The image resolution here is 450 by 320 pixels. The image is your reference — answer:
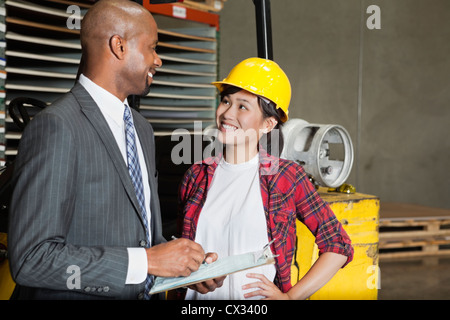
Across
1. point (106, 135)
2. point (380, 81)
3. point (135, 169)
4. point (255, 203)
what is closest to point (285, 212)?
point (255, 203)

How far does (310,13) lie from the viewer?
7992mm

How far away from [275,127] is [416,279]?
3.95 meters

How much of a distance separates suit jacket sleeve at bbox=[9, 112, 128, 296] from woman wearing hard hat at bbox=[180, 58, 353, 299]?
536 mm

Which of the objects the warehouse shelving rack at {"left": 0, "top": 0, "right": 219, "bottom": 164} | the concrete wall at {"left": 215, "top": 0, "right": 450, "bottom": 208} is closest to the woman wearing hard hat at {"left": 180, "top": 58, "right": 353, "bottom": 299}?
the warehouse shelving rack at {"left": 0, "top": 0, "right": 219, "bottom": 164}

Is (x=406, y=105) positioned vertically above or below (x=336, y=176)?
above

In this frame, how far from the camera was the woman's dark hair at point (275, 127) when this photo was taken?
2082 mm

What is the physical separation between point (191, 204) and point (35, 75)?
279cm

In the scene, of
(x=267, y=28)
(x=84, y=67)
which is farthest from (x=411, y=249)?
(x=84, y=67)

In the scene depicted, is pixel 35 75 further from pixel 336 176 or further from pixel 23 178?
pixel 23 178

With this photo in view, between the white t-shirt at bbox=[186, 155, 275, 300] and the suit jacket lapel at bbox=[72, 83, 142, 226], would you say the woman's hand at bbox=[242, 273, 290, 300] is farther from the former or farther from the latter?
the suit jacket lapel at bbox=[72, 83, 142, 226]

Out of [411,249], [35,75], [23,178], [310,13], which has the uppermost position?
[310,13]

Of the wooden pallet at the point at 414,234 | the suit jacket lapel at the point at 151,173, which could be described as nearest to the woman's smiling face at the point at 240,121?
the suit jacket lapel at the point at 151,173

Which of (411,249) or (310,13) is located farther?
(310,13)

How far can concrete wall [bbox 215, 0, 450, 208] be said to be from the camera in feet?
26.1
